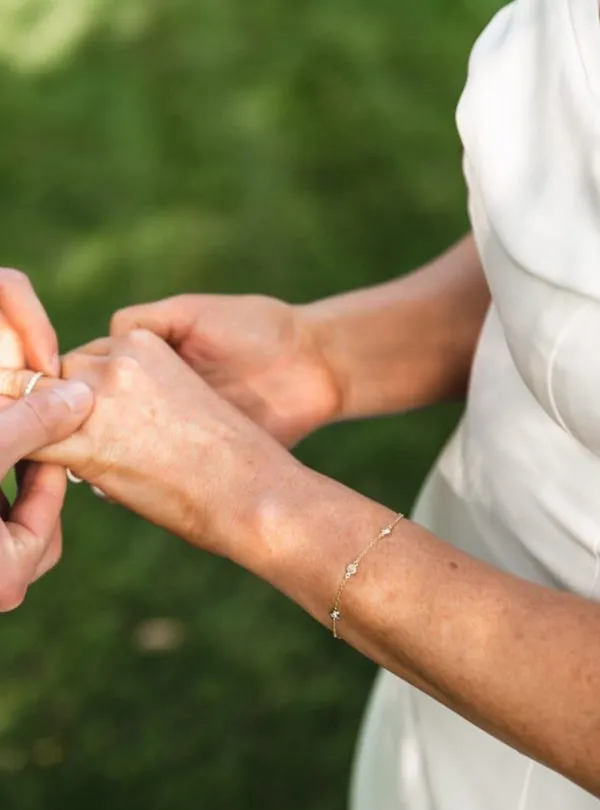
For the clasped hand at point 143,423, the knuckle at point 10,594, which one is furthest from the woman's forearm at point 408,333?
the knuckle at point 10,594

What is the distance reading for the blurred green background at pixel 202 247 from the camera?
2676 mm

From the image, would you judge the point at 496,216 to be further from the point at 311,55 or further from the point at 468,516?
the point at 311,55

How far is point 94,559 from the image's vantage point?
2959 millimetres

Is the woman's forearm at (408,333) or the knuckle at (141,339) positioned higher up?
the knuckle at (141,339)

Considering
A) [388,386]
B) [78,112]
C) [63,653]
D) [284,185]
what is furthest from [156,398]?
[78,112]

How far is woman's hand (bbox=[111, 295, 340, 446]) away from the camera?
5.89 ft

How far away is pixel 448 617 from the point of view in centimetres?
122

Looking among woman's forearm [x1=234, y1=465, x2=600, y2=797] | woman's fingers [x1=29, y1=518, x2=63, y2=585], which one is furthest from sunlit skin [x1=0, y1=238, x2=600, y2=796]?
woman's fingers [x1=29, y1=518, x2=63, y2=585]

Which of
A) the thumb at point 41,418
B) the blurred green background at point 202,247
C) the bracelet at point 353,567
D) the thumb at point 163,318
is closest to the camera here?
the bracelet at point 353,567

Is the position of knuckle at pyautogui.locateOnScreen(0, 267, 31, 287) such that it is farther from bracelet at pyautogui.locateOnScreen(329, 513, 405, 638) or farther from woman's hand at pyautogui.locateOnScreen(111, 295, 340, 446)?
bracelet at pyautogui.locateOnScreen(329, 513, 405, 638)

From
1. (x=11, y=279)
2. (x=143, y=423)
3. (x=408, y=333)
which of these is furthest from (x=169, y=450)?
(x=408, y=333)

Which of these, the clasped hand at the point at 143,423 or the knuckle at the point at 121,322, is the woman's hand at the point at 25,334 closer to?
the clasped hand at the point at 143,423

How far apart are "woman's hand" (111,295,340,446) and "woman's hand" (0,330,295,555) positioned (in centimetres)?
18

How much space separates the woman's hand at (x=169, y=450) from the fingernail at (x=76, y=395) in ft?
0.06
